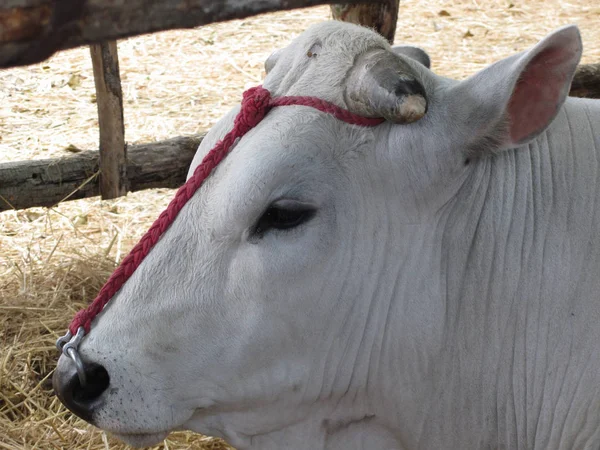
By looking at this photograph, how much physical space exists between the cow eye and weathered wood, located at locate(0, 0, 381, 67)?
70 centimetres

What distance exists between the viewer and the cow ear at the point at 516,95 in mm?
2145

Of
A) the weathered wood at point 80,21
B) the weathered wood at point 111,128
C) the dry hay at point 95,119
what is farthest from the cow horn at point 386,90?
the weathered wood at point 111,128

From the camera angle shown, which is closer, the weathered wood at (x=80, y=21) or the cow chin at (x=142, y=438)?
the weathered wood at (x=80, y=21)

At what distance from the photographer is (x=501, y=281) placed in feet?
7.73

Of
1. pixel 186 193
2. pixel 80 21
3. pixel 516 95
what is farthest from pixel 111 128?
pixel 80 21

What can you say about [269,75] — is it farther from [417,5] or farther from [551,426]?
[417,5]

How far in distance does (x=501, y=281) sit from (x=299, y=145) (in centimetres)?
67

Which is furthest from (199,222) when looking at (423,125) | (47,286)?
(47,286)

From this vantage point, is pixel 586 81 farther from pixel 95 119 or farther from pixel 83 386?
pixel 83 386

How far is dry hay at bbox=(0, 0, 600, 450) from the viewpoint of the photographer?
4.11 m

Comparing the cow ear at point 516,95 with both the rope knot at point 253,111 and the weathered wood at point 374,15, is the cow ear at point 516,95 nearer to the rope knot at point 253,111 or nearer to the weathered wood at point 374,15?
the rope knot at point 253,111

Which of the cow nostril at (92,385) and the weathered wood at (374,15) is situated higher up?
the weathered wood at (374,15)

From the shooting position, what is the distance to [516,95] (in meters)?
2.24

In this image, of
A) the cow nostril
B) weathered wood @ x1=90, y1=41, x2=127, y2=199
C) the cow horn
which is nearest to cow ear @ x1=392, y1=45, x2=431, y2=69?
the cow horn
